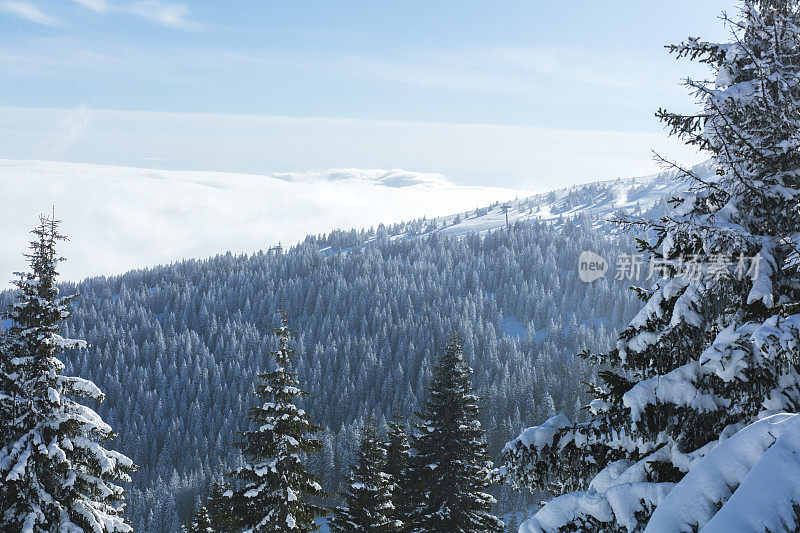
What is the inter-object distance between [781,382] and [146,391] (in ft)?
574

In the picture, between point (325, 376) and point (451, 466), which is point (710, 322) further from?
point (325, 376)

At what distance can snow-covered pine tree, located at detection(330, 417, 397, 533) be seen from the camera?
62.2ft

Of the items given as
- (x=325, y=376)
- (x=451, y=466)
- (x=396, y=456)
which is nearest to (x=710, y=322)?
(x=451, y=466)

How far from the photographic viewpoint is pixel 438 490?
18.1m

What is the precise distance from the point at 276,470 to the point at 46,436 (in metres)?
5.32

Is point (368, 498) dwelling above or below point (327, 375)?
above

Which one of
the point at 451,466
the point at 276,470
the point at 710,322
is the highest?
the point at 710,322

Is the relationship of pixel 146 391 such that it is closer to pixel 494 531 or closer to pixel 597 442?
pixel 494 531

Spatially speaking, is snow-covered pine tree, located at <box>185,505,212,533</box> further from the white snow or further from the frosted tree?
the white snow

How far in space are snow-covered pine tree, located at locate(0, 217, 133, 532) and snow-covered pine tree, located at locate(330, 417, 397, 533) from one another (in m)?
8.18

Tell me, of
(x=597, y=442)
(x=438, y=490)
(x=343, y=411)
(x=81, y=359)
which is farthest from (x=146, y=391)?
(x=597, y=442)

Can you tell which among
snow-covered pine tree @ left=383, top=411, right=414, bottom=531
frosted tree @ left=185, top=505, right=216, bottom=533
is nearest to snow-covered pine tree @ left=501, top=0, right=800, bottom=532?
snow-covered pine tree @ left=383, top=411, right=414, bottom=531

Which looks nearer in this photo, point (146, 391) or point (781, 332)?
point (781, 332)

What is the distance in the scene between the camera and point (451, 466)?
59.8ft
